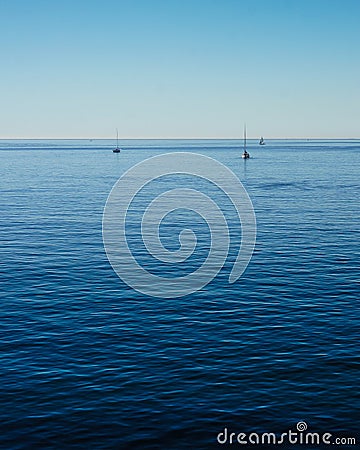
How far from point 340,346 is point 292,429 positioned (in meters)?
11.1

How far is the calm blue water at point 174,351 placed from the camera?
3016cm

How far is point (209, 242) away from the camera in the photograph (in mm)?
73938

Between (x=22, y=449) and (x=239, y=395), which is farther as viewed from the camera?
(x=239, y=395)

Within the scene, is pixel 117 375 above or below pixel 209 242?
below

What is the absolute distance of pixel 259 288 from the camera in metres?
53.1

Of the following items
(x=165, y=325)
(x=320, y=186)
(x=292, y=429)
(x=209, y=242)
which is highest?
(x=320, y=186)

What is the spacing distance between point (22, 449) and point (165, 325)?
1747 centimetres

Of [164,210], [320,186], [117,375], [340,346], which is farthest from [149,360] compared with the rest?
[320,186]

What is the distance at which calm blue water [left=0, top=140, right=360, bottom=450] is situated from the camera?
3016cm

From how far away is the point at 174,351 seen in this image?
3884 cm

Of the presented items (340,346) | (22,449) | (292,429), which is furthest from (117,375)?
(340,346)

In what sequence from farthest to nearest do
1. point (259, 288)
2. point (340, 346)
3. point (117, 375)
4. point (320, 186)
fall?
point (320, 186) → point (259, 288) → point (340, 346) → point (117, 375)

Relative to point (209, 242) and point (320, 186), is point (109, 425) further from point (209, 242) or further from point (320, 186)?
point (320, 186)

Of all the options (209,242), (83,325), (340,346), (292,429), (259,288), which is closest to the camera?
(292,429)
